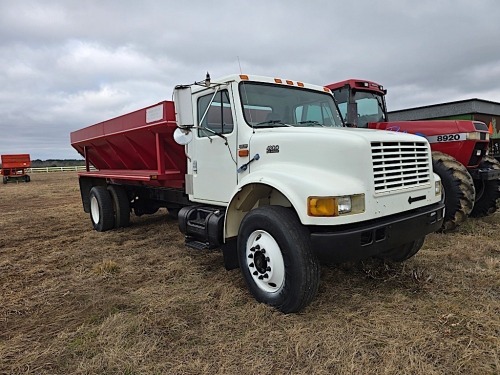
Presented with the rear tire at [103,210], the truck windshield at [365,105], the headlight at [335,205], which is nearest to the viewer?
the headlight at [335,205]

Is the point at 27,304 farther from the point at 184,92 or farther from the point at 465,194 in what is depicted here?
the point at 465,194

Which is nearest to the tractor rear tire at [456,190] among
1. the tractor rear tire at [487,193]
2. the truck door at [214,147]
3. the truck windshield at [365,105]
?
the tractor rear tire at [487,193]

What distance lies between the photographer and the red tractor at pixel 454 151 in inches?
218

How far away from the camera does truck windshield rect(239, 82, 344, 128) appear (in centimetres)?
408

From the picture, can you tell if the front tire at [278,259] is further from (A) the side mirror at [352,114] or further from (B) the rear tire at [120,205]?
(B) the rear tire at [120,205]

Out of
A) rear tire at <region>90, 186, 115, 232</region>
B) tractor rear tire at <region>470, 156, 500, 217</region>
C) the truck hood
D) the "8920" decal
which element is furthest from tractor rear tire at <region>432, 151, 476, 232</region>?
rear tire at <region>90, 186, 115, 232</region>

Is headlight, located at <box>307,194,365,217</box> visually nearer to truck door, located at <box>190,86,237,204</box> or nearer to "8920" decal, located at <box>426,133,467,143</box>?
truck door, located at <box>190,86,237,204</box>

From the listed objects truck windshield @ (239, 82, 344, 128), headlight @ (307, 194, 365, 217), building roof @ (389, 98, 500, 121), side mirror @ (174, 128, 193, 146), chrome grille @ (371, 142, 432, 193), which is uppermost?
building roof @ (389, 98, 500, 121)

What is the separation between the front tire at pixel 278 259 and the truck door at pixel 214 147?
32.6 inches

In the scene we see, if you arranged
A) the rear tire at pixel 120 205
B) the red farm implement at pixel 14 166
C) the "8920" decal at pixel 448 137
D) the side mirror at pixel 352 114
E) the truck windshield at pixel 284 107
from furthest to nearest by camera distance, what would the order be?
the red farm implement at pixel 14 166
the rear tire at pixel 120 205
the side mirror at pixel 352 114
the "8920" decal at pixel 448 137
the truck windshield at pixel 284 107

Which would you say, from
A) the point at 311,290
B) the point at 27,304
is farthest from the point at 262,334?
the point at 27,304

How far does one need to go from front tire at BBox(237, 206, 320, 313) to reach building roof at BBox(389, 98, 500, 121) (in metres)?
6.80

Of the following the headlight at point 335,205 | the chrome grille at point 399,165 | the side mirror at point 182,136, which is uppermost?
the side mirror at point 182,136

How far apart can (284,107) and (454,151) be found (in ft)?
11.8
